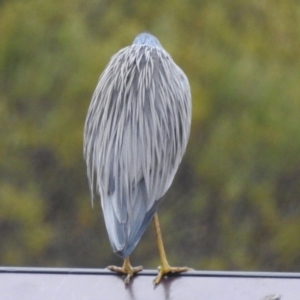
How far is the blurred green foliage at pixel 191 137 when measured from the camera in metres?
9.27

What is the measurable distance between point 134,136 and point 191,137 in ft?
17.7

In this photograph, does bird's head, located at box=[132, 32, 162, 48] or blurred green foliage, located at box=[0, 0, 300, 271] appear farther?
blurred green foliage, located at box=[0, 0, 300, 271]

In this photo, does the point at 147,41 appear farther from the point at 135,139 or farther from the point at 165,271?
the point at 165,271

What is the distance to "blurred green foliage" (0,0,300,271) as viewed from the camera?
9.27 meters

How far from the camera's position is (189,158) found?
9.52 m

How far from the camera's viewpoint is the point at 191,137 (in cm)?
947

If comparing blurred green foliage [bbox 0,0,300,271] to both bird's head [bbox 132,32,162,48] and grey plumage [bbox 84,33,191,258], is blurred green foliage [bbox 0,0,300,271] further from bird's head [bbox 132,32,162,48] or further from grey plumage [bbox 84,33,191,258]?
grey plumage [bbox 84,33,191,258]

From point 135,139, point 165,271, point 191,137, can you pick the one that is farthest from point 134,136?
point 191,137

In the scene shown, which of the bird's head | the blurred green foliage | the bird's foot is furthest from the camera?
the blurred green foliage

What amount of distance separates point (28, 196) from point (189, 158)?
1.67 m

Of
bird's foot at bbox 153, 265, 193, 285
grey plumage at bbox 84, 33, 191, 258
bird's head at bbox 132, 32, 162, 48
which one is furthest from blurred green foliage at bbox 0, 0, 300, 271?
bird's foot at bbox 153, 265, 193, 285

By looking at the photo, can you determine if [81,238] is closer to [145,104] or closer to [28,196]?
[28,196]

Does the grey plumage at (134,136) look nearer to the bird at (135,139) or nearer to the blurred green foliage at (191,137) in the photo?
the bird at (135,139)

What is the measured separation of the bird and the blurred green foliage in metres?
4.78
